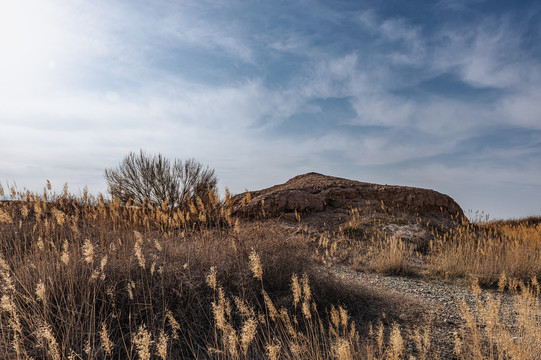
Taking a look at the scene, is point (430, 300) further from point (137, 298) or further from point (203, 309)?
point (137, 298)

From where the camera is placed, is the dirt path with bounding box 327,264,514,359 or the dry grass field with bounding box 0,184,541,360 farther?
the dirt path with bounding box 327,264,514,359

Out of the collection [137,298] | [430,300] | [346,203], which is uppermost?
[346,203]

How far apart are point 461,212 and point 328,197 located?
17.3 ft

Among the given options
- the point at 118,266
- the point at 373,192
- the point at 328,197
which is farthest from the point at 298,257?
the point at 373,192

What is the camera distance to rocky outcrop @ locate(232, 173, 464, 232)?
9570 mm

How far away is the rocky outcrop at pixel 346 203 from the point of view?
31.4 feet

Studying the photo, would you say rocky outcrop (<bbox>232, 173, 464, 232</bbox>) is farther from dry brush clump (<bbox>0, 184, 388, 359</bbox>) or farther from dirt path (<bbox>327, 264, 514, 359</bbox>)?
dry brush clump (<bbox>0, 184, 388, 359</bbox>)

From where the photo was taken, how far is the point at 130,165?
12055 millimetres

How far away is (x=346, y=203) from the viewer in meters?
10.4

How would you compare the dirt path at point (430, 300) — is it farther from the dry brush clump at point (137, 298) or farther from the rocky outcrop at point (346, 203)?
the rocky outcrop at point (346, 203)

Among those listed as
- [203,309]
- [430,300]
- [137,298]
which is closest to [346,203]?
[430,300]

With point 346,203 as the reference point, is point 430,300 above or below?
below

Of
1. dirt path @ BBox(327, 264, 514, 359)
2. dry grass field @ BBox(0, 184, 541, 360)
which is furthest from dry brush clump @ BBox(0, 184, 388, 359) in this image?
dirt path @ BBox(327, 264, 514, 359)

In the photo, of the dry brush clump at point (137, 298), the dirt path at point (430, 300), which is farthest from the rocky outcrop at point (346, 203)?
the dry brush clump at point (137, 298)
